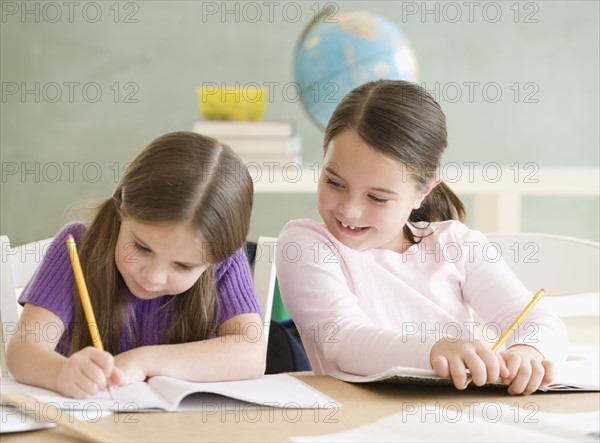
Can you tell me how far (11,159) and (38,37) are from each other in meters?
0.48

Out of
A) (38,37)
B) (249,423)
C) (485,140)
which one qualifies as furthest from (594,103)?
(249,423)

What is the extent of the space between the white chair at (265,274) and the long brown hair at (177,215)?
7.5 inches

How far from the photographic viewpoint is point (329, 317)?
1.21 meters

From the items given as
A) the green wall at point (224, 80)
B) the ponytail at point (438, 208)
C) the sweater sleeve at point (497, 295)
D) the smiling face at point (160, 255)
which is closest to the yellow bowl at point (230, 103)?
the green wall at point (224, 80)

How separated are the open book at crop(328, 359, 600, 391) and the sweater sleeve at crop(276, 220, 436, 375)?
0.16ft

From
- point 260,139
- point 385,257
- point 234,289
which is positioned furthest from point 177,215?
point 260,139

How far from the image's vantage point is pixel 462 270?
1.39 meters

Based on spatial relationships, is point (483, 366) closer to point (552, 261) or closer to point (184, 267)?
point (184, 267)

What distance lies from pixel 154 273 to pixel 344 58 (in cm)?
171

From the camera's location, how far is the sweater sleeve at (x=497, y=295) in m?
1.22

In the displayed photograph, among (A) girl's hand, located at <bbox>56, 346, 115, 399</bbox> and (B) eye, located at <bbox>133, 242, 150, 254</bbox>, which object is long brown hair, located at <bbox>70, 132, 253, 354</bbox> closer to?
(B) eye, located at <bbox>133, 242, 150, 254</bbox>

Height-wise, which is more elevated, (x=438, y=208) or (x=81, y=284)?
(x=438, y=208)

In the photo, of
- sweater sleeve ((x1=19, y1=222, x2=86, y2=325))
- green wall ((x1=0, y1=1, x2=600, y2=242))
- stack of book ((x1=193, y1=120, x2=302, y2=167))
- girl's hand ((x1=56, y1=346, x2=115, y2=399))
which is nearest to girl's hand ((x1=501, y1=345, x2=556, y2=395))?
girl's hand ((x1=56, y1=346, x2=115, y2=399))

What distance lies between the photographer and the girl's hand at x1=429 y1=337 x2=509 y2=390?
97 centimetres
